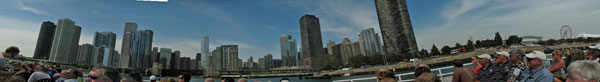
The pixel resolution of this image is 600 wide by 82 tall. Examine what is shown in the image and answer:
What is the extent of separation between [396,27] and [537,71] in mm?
123505

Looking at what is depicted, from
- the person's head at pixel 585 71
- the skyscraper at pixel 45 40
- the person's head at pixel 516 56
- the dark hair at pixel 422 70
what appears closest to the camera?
the person's head at pixel 585 71

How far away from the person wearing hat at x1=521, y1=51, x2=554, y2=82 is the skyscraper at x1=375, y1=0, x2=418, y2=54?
385 feet

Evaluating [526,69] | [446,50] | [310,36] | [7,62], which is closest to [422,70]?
[526,69]

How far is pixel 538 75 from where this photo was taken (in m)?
2.41

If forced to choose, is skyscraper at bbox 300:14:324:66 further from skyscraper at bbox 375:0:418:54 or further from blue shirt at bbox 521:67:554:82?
blue shirt at bbox 521:67:554:82

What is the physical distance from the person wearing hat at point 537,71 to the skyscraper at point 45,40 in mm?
158899

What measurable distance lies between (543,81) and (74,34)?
166111 mm

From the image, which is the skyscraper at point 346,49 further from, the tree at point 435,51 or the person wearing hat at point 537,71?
the person wearing hat at point 537,71

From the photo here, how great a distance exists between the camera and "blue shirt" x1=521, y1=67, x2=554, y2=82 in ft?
7.62

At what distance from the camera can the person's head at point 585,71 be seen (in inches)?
68.3

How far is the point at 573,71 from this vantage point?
1.87 meters

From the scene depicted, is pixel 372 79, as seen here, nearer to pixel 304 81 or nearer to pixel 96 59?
pixel 304 81

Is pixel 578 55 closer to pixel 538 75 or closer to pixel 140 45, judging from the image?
pixel 538 75

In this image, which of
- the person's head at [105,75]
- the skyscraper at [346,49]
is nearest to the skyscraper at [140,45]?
the skyscraper at [346,49]
